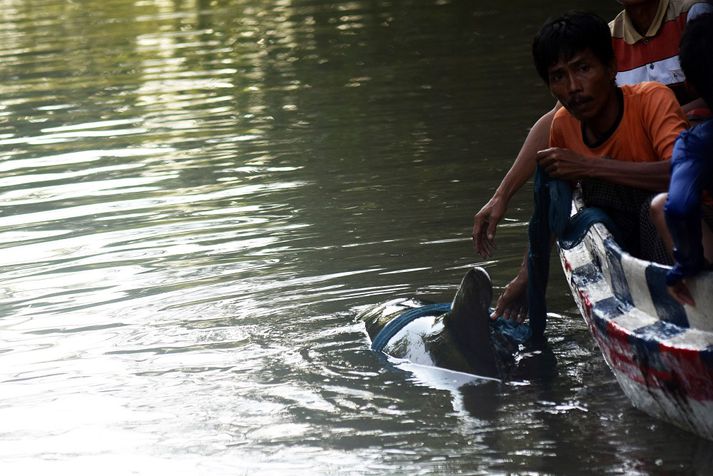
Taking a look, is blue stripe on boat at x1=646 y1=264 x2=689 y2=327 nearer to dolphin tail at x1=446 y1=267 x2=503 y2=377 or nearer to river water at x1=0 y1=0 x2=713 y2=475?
river water at x1=0 y1=0 x2=713 y2=475

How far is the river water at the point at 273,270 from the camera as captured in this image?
4.57m

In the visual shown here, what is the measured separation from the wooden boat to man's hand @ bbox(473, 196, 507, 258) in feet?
1.59

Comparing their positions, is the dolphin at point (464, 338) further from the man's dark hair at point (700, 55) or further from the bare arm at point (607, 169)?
the man's dark hair at point (700, 55)

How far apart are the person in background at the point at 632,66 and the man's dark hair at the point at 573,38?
2.04ft

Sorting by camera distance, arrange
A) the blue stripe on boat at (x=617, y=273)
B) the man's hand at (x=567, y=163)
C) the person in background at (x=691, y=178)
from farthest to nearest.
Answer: the man's hand at (x=567, y=163) < the blue stripe on boat at (x=617, y=273) < the person in background at (x=691, y=178)

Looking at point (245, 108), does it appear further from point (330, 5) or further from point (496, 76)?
point (330, 5)

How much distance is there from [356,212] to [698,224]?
430 cm

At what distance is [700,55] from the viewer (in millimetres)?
3887

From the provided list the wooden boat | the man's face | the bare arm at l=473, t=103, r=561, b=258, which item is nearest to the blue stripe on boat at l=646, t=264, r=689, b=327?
the wooden boat

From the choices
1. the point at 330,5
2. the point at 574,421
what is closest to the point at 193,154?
the point at 574,421

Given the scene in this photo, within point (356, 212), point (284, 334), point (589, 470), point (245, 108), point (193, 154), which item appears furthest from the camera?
point (245, 108)

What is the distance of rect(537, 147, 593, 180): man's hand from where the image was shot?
465cm

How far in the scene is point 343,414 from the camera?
4.82m

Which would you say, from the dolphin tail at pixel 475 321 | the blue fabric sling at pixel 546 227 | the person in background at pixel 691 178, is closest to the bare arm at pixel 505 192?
the blue fabric sling at pixel 546 227
